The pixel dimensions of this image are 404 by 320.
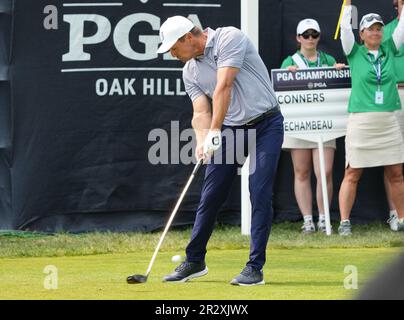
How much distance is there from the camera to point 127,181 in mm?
10766

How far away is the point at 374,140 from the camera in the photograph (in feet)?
33.9

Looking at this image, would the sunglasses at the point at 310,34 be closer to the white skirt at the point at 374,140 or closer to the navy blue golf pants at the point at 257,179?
the white skirt at the point at 374,140

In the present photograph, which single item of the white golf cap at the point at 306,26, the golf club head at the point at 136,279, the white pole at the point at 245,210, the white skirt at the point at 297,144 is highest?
the white golf cap at the point at 306,26

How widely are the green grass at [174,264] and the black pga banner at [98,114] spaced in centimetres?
42

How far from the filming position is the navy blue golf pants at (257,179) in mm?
6645

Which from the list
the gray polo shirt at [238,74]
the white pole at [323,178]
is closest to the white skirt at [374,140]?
the white pole at [323,178]

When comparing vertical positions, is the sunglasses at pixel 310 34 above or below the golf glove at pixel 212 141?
above

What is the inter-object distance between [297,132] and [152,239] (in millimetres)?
1932

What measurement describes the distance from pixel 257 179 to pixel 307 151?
4.22 meters

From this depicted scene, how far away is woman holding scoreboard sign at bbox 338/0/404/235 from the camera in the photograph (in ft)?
33.7

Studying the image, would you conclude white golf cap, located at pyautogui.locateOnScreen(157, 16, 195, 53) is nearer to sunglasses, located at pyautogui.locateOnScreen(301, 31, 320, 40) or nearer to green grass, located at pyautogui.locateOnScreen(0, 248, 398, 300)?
green grass, located at pyautogui.locateOnScreen(0, 248, 398, 300)

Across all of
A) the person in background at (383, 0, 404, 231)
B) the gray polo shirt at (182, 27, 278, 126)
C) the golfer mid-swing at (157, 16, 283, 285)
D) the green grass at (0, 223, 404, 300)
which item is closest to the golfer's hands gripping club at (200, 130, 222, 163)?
the golfer mid-swing at (157, 16, 283, 285)
